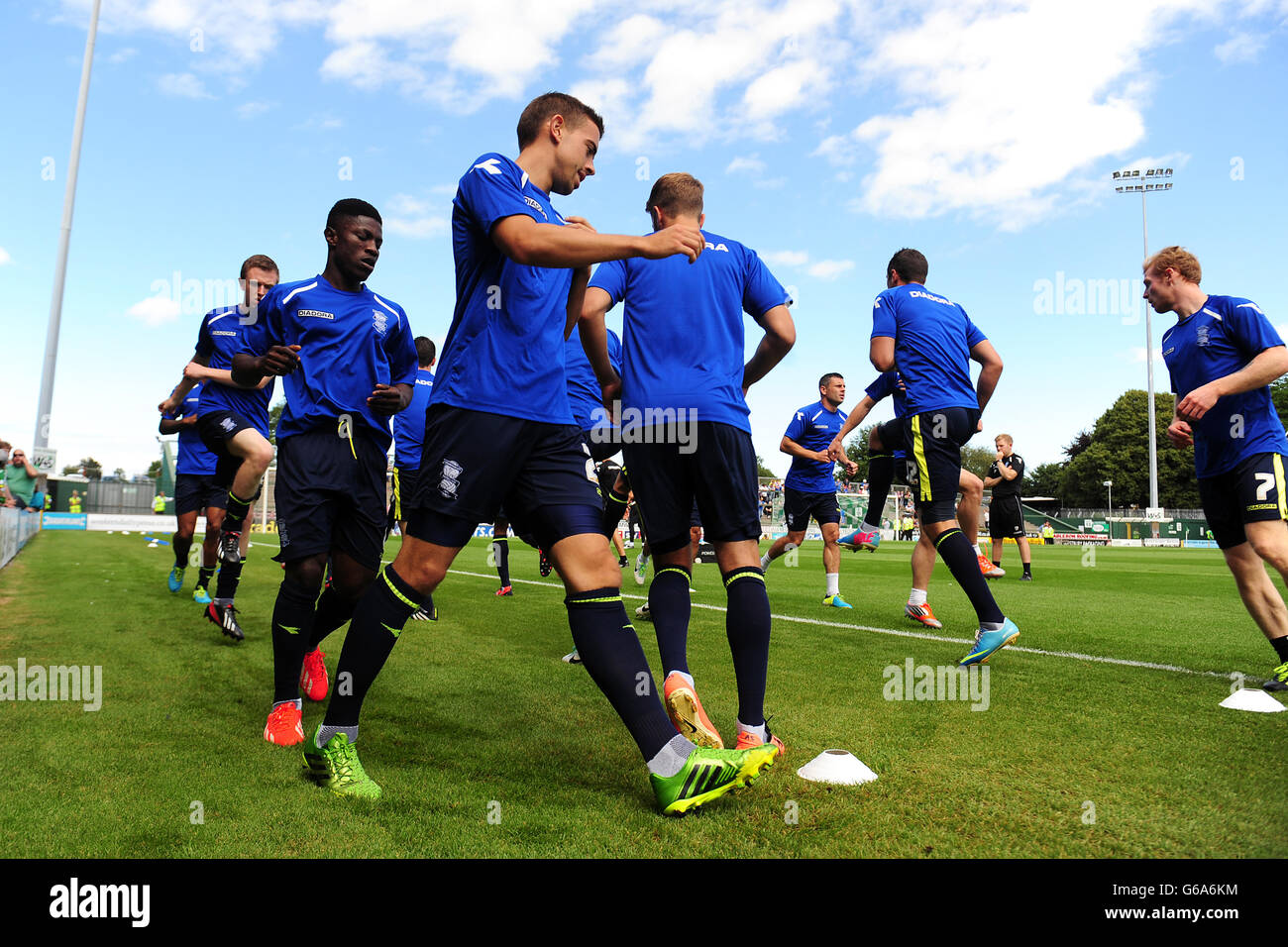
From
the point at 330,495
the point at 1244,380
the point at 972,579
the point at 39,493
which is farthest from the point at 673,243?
the point at 39,493

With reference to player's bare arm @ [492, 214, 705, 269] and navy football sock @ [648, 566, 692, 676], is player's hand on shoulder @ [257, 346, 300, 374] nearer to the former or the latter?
player's bare arm @ [492, 214, 705, 269]

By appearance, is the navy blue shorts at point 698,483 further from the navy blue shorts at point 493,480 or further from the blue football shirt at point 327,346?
the blue football shirt at point 327,346

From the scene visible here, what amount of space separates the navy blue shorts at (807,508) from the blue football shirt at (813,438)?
82 mm

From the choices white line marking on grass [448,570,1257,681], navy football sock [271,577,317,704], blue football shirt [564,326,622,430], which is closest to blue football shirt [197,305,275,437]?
blue football shirt [564,326,622,430]

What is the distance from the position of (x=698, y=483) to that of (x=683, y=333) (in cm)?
60

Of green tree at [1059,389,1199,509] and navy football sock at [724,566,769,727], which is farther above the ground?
green tree at [1059,389,1199,509]

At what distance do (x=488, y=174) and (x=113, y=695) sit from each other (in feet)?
10.5

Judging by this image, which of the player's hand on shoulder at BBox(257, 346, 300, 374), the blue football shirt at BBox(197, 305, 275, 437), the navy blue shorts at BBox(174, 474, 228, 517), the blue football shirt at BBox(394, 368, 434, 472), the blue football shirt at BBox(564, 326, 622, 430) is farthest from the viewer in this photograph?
the navy blue shorts at BBox(174, 474, 228, 517)

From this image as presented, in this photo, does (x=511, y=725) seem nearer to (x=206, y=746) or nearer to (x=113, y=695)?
(x=206, y=746)

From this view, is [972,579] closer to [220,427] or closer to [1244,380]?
[1244,380]

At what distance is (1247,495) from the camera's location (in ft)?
13.1

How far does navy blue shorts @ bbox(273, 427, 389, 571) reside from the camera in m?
3.34

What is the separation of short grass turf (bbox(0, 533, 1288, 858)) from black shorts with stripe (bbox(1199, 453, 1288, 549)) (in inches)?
Answer: 32.5

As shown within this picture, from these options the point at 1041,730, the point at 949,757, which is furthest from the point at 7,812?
the point at 1041,730
